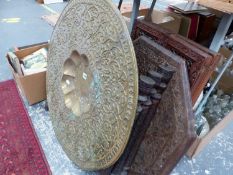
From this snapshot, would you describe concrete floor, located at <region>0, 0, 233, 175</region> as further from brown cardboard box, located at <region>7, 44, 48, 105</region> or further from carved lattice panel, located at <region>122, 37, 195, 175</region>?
carved lattice panel, located at <region>122, 37, 195, 175</region>

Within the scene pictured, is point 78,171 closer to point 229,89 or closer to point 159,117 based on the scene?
point 159,117

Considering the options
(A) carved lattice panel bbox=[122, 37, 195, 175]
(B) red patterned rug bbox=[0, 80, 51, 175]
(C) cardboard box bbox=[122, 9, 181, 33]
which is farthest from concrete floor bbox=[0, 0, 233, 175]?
(C) cardboard box bbox=[122, 9, 181, 33]

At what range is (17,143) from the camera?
128 centimetres

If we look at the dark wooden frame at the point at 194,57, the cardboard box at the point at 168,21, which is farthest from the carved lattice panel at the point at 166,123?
the cardboard box at the point at 168,21

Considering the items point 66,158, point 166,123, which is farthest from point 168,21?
point 66,158

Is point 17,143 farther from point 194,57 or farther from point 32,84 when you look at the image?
point 194,57

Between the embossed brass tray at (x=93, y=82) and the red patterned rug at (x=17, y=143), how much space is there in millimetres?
179

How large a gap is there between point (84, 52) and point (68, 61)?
176 mm

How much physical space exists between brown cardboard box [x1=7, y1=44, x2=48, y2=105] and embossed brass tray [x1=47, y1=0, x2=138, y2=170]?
260mm

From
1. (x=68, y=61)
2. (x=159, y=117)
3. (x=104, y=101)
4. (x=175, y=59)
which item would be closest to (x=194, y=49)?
(x=175, y=59)

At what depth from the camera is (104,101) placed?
0.84m

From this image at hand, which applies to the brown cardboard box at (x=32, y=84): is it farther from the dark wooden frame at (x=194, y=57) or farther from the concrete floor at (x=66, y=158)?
the dark wooden frame at (x=194, y=57)

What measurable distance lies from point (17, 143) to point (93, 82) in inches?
26.8

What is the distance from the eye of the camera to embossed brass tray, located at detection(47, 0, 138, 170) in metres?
0.76
